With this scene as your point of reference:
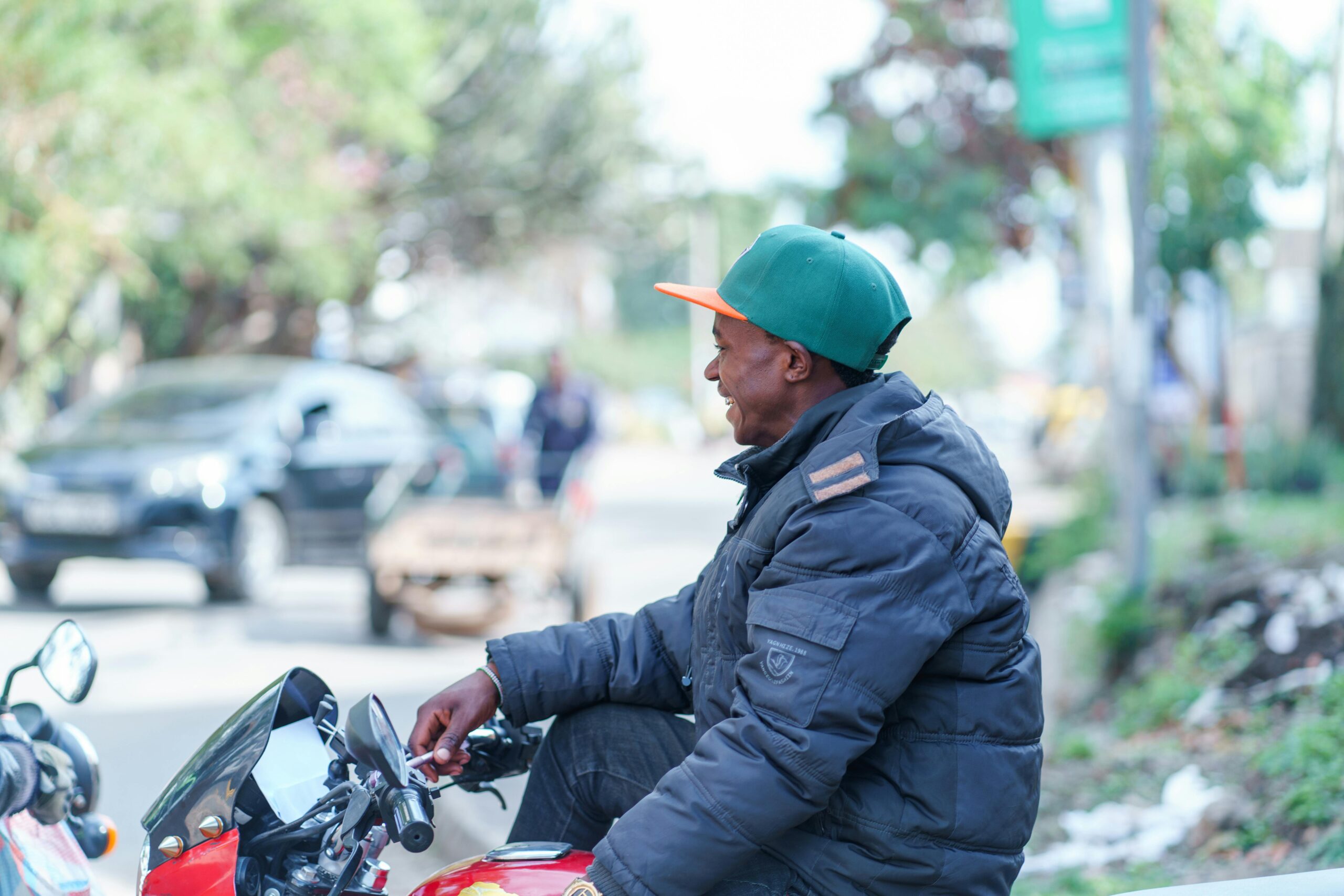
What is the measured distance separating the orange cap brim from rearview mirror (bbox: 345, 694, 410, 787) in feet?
2.58

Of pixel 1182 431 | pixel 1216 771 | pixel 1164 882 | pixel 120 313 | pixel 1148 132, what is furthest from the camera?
pixel 120 313

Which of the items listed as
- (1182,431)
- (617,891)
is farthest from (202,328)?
(617,891)

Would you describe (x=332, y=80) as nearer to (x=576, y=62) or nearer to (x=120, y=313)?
(x=120, y=313)

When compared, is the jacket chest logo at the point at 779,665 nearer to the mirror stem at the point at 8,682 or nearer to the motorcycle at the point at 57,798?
the motorcycle at the point at 57,798

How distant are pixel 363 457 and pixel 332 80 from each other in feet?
22.2

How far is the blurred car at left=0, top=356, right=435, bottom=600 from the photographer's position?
9.09 metres

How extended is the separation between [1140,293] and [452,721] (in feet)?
19.2

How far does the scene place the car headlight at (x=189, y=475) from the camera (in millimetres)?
9148

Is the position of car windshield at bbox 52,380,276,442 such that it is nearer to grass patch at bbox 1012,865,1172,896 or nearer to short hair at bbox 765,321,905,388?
grass patch at bbox 1012,865,1172,896

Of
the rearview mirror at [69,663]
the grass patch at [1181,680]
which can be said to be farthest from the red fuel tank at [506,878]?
the grass patch at [1181,680]

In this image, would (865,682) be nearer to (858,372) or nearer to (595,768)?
(858,372)

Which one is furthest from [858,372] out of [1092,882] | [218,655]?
[218,655]

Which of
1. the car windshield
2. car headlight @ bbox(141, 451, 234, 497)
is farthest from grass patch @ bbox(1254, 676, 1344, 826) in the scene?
the car windshield

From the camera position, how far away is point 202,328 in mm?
21797
